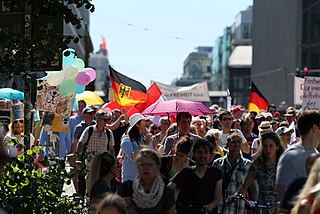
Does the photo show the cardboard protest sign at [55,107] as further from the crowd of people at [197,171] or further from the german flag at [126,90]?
the crowd of people at [197,171]

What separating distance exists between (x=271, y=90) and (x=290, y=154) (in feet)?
254

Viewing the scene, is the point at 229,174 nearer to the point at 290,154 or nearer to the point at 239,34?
the point at 290,154

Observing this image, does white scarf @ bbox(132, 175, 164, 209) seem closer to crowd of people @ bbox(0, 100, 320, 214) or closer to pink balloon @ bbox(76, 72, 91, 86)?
crowd of people @ bbox(0, 100, 320, 214)

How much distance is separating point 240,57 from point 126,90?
13318cm

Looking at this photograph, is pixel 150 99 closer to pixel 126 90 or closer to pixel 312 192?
pixel 126 90

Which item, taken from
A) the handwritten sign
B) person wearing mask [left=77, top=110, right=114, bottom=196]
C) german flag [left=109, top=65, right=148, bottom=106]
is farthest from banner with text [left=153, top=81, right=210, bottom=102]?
person wearing mask [left=77, top=110, right=114, bottom=196]

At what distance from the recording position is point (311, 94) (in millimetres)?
17344

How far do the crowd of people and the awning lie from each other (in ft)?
441

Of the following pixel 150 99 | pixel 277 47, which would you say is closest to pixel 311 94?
pixel 150 99

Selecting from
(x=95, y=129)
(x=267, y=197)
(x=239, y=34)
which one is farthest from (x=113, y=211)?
(x=239, y=34)

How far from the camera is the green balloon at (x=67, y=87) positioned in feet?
56.3

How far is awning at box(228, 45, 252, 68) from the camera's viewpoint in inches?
5871

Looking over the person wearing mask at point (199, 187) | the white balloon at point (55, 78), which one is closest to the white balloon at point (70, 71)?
the white balloon at point (55, 78)

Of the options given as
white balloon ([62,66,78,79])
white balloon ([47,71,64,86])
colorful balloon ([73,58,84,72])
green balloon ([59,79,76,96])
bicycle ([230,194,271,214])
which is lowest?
bicycle ([230,194,271,214])
